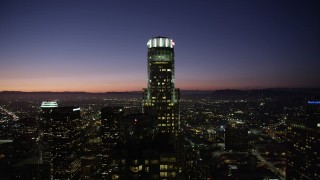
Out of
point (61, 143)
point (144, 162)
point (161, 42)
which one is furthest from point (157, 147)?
point (61, 143)

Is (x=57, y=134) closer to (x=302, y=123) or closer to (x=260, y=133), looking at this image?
(x=302, y=123)

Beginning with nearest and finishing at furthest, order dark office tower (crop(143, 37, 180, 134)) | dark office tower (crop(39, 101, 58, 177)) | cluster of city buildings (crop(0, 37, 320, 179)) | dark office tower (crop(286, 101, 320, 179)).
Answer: cluster of city buildings (crop(0, 37, 320, 179)), dark office tower (crop(286, 101, 320, 179)), dark office tower (crop(143, 37, 180, 134)), dark office tower (crop(39, 101, 58, 177))

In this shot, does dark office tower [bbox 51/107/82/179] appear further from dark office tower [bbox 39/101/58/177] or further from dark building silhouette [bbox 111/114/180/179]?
dark building silhouette [bbox 111/114/180/179]

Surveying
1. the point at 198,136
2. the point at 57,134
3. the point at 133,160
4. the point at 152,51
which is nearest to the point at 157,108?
the point at 152,51

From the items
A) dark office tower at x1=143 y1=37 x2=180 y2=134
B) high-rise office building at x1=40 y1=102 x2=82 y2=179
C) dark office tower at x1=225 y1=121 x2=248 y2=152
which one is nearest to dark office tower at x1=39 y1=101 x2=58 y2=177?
high-rise office building at x1=40 y1=102 x2=82 y2=179

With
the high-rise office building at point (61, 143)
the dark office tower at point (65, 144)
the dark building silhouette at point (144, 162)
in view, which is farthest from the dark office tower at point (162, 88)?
the high-rise office building at point (61, 143)

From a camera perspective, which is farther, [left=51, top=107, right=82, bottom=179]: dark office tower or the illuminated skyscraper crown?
[left=51, top=107, right=82, bottom=179]: dark office tower

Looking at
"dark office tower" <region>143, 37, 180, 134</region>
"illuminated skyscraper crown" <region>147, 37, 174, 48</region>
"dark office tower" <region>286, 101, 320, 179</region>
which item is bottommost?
"dark office tower" <region>286, 101, 320, 179</region>
